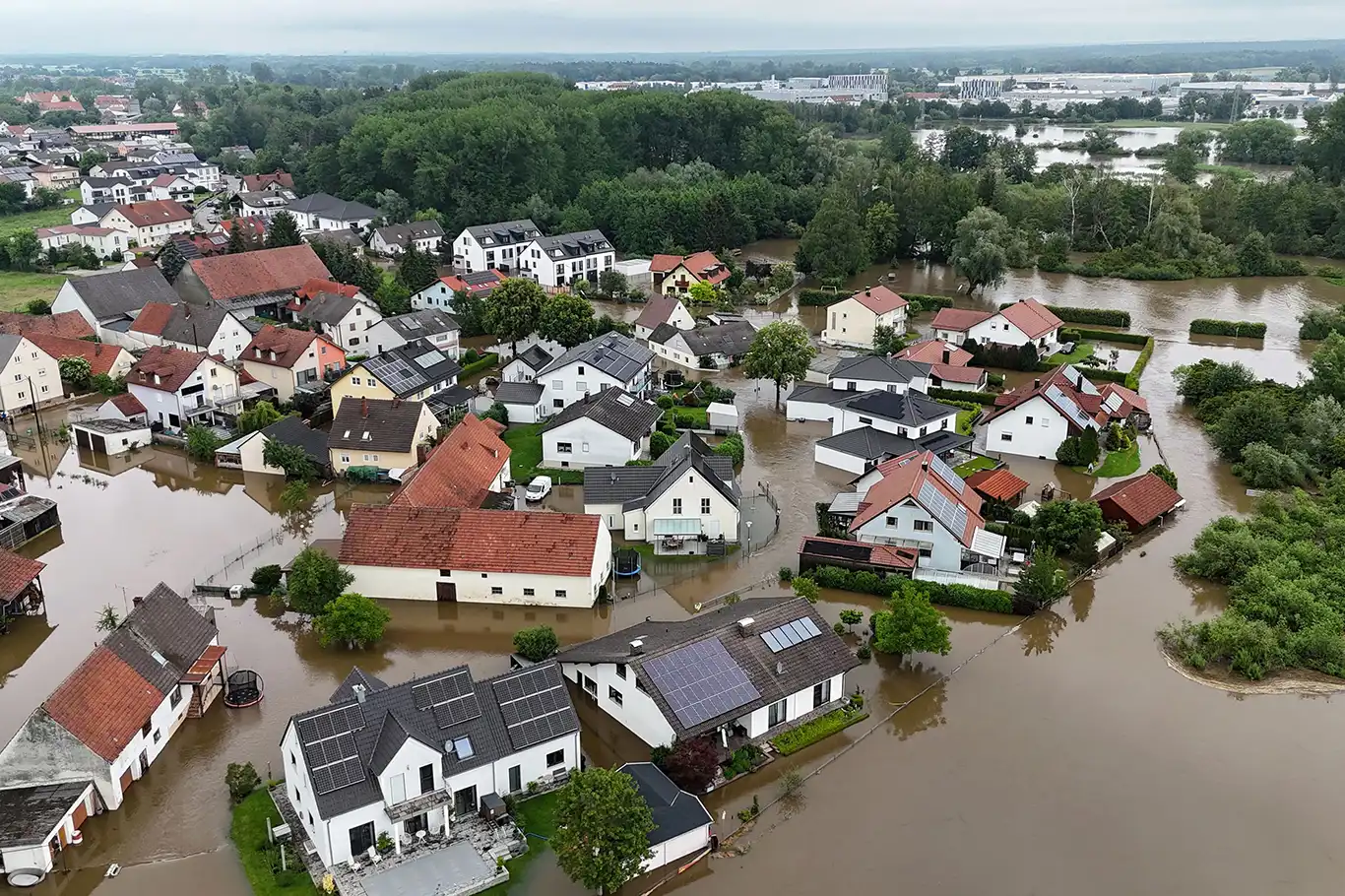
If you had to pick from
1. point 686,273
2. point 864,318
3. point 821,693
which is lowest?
point 821,693

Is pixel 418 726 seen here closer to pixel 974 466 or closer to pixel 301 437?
pixel 301 437

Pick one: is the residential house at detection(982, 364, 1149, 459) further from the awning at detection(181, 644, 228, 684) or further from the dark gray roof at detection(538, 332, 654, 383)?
the awning at detection(181, 644, 228, 684)

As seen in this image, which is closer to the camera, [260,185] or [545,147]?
[545,147]

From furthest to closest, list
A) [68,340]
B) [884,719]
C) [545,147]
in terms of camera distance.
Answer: [545,147] → [68,340] → [884,719]

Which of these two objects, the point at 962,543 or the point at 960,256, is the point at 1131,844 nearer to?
the point at 962,543

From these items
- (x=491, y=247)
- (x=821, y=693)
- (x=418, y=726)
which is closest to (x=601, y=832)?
(x=418, y=726)

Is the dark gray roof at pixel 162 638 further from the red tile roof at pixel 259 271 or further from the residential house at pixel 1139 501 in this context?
the red tile roof at pixel 259 271

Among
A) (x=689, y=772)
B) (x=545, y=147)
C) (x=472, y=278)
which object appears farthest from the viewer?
(x=545, y=147)

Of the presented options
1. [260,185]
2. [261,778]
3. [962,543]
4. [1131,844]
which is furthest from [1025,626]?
[260,185]
